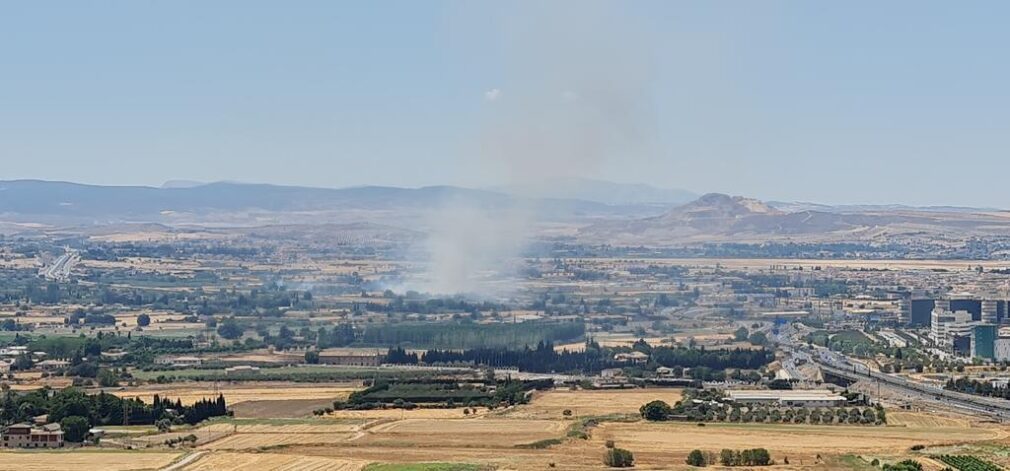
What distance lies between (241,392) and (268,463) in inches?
693

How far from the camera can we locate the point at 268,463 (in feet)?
130

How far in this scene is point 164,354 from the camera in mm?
69875

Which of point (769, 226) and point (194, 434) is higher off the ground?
point (769, 226)

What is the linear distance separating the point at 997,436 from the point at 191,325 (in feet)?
153

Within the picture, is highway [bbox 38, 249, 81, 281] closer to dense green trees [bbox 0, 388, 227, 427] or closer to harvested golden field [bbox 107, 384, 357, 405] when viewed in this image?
harvested golden field [bbox 107, 384, 357, 405]

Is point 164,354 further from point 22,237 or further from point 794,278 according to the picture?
point 22,237

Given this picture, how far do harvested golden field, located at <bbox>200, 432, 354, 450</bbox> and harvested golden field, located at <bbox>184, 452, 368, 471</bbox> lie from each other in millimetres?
1470

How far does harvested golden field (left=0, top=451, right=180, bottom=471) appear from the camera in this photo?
1523 inches

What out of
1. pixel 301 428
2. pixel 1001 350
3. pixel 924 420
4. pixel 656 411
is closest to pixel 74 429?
pixel 301 428

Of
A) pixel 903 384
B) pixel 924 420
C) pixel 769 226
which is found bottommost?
pixel 903 384

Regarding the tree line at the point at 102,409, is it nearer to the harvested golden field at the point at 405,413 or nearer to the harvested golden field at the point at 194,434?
the harvested golden field at the point at 194,434

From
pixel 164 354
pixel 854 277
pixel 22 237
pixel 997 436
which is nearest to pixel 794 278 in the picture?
pixel 854 277

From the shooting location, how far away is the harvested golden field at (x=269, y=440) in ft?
141

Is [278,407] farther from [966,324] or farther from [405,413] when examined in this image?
[966,324]
